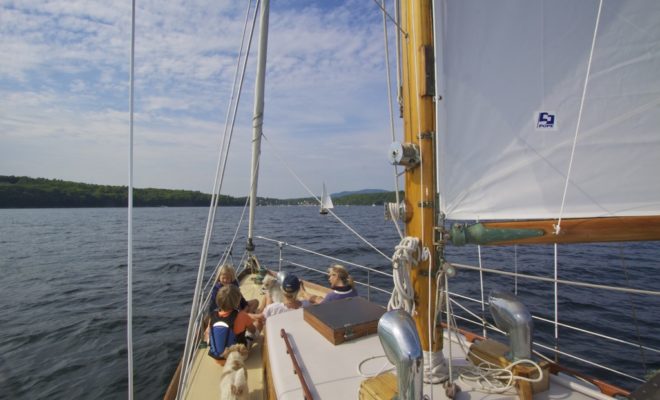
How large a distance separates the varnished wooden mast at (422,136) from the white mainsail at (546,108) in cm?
8

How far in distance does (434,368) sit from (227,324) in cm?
238

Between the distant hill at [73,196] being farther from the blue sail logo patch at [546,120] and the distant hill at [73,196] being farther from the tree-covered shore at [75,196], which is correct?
the blue sail logo patch at [546,120]

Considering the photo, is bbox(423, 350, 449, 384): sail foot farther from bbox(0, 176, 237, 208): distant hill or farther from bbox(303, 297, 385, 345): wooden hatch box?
bbox(0, 176, 237, 208): distant hill

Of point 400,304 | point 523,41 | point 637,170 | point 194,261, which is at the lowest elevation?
point 194,261

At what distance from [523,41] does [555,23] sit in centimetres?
21

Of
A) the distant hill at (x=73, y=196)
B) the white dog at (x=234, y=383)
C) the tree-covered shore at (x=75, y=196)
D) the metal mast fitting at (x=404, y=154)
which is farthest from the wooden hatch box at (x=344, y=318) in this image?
the distant hill at (x=73, y=196)

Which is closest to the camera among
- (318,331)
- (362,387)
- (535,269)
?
(362,387)

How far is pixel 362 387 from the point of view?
2.10 meters

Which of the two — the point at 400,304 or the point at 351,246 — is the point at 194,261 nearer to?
the point at 351,246

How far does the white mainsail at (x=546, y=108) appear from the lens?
2.15 meters

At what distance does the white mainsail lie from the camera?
2.15m

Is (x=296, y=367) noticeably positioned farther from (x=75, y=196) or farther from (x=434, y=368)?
(x=75, y=196)

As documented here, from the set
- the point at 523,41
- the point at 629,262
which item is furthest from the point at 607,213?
the point at 629,262

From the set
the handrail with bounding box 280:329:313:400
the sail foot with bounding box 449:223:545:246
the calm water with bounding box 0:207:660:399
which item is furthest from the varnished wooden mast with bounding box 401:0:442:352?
the calm water with bounding box 0:207:660:399
